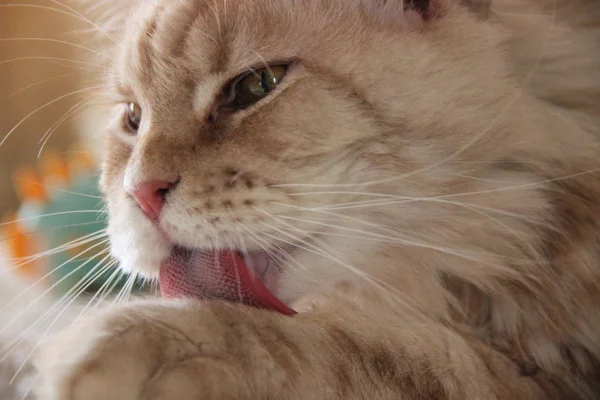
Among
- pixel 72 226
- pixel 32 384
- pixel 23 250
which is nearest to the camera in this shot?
pixel 32 384

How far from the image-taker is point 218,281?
827mm

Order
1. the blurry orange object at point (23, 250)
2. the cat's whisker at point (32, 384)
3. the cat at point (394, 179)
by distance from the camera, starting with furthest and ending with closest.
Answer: the blurry orange object at point (23, 250) → the cat at point (394, 179) → the cat's whisker at point (32, 384)

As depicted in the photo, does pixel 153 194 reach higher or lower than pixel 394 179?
higher

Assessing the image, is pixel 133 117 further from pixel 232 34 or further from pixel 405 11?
pixel 405 11

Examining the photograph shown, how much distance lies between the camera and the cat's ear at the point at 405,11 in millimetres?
900

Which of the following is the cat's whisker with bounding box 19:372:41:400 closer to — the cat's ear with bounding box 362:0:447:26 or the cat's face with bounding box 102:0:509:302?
the cat's face with bounding box 102:0:509:302

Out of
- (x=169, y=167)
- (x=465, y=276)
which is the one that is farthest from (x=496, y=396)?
(x=169, y=167)

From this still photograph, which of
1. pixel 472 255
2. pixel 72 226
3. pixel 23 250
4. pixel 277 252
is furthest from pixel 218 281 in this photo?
pixel 23 250

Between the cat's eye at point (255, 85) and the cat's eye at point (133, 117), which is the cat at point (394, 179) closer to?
the cat's eye at point (255, 85)

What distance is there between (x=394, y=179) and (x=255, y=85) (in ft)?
0.87

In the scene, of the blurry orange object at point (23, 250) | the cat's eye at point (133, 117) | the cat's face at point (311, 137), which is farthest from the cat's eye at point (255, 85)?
the blurry orange object at point (23, 250)

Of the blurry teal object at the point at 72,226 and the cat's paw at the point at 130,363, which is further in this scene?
the blurry teal object at the point at 72,226

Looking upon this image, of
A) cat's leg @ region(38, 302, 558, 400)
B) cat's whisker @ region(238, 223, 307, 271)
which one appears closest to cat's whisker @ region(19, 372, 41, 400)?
cat's leg @ region(38, 302, 558, 400)

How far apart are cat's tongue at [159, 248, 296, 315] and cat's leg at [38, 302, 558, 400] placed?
0.27 feet
